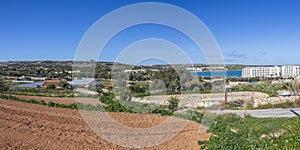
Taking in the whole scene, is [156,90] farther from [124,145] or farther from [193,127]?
[124,145]

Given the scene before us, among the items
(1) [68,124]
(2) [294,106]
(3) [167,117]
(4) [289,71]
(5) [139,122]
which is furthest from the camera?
(4) [289,71]

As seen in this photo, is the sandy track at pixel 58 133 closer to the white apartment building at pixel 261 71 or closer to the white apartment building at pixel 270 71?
the white apartment building at pixel 270 71

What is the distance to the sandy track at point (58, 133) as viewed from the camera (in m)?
6.61

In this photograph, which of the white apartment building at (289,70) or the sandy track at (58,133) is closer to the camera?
the sandy track at (58,133)

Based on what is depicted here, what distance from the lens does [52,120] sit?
9250 mm

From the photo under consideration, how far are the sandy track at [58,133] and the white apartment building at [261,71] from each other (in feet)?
177

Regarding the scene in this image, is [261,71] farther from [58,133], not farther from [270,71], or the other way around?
[58,133]

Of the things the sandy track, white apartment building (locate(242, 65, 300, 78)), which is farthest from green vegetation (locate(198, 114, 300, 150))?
white apartment building (locate(242, 65, 300, 78))

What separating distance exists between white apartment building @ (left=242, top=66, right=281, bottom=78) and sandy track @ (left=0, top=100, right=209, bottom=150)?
54.0 metres

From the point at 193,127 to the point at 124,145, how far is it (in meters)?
3.03

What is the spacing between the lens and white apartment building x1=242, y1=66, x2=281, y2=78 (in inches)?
2379

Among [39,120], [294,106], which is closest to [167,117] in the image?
[39,120]

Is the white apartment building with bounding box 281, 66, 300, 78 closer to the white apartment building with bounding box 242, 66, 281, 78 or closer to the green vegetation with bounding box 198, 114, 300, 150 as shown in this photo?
the white apartment building with bounding box 242, 66, 281, 78

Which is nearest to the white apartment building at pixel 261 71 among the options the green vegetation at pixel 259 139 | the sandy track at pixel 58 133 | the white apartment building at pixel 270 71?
the white apartment building at pixel 270 71
